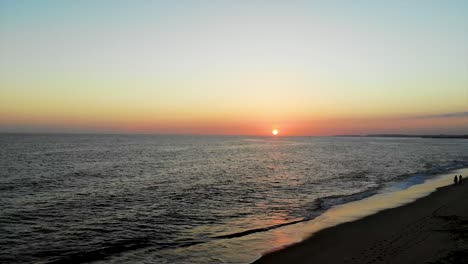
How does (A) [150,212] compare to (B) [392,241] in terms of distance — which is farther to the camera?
(A) [150,212]

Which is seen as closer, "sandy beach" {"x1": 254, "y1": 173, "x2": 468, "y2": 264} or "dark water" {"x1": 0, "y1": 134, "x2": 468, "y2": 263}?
"sandy beach" {"x1": 254, "y1": 173, "x2": 468, "y2": 264}

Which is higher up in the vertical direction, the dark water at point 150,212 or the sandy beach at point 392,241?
the sandy beach at point 392,241

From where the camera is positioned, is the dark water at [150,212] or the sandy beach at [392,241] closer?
the sandy beach at [392,241]

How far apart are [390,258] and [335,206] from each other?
1233 cm

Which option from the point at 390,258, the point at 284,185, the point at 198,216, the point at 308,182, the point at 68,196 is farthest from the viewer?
the point at 308,182

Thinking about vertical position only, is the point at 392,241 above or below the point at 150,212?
above

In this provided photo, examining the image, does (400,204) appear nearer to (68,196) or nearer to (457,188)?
(457,188)

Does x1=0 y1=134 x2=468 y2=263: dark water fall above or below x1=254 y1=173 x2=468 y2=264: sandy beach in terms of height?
below

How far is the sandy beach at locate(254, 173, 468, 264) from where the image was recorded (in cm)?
1357

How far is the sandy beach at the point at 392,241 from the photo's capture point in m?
13.6

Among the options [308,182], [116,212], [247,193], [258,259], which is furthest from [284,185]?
[258,259]

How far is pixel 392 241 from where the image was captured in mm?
15922

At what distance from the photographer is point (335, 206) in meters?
25.6

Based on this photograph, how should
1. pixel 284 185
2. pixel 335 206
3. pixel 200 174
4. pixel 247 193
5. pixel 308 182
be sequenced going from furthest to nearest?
pixel 200 174, pixel 308 182, pixel 284 185, pixel 247 193, pixel 335 206
